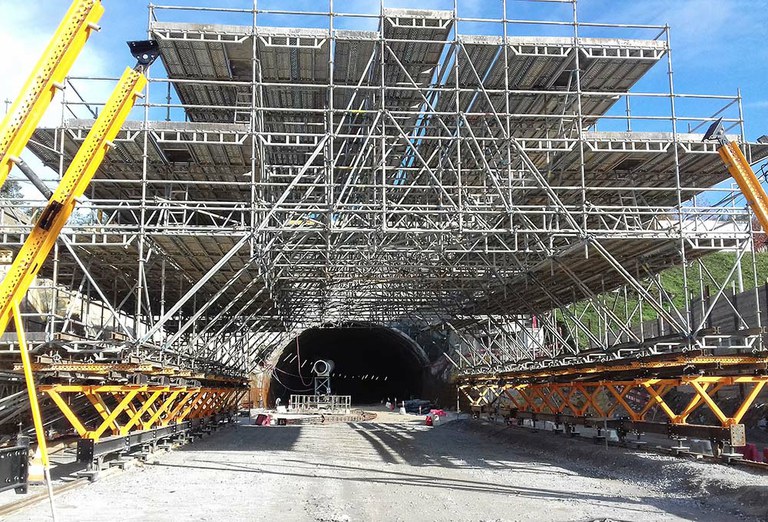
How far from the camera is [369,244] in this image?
62.7 ft

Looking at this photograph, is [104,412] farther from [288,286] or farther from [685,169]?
[685,169]

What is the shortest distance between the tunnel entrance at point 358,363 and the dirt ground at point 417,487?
2545 centimetres

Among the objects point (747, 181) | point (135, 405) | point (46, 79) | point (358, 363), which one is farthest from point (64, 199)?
point (358, 363)

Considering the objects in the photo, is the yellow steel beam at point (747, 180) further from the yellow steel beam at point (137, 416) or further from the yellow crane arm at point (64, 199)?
the yellow steel beam at point (137, 416)

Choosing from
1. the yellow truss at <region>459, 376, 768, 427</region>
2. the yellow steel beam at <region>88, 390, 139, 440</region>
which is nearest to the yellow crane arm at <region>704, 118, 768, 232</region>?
the yellow truss at <region>459, 376, 768, 427</region>

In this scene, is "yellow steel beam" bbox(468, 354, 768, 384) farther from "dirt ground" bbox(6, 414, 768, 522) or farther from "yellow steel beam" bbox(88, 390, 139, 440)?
"yellow steel beam" bbox(88, 390, 139, 440)

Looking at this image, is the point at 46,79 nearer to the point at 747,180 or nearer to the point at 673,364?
the point at 747,180

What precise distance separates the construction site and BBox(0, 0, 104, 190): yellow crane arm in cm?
2

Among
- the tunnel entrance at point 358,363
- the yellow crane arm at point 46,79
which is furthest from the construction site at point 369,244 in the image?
the tunnel entrance at point 358,363

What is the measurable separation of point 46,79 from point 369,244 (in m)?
11.5

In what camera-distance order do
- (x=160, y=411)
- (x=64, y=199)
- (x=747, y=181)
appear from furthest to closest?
(x=160, y=411)
(x=747, y=181)
(x=64, y=199)

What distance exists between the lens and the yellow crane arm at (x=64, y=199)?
8.56m

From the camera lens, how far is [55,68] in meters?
8.34

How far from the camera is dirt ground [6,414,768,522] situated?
414 inches
